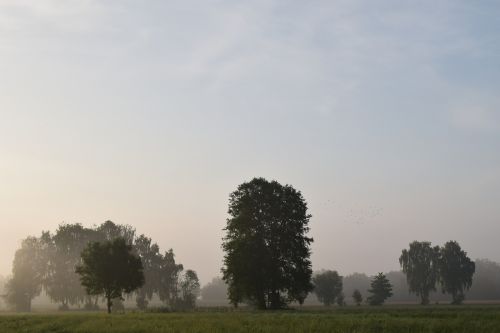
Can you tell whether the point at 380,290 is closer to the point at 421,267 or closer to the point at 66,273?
the point at 421,267

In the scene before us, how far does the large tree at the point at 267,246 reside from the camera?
214 ft

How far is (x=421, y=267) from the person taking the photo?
128m

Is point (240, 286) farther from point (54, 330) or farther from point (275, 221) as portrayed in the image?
point (54, 330)

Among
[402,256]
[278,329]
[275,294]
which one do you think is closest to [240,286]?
[275,294]

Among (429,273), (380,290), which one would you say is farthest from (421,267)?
(380,290)

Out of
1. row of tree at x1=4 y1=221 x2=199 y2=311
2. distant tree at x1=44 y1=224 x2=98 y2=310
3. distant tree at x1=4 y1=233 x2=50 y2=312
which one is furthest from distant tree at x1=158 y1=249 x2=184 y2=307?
distant tree at x1=4 y1=233 x2=50 y2=312

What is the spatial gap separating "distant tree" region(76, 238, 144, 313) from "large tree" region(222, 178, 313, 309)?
13304mm

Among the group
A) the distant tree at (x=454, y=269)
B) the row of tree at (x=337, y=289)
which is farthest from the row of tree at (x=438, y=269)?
the row of tree at (x=337, y=289)

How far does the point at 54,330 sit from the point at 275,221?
117 ft

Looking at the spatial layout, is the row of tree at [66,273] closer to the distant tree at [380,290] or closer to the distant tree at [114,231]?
the distant tree at [114,231]

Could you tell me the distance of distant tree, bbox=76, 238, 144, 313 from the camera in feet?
221

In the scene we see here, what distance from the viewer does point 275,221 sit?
68.6 metres

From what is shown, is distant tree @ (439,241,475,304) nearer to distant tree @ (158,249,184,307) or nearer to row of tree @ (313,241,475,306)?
row of tree @ (313,241,475,306)

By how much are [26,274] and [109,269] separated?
223 ft
